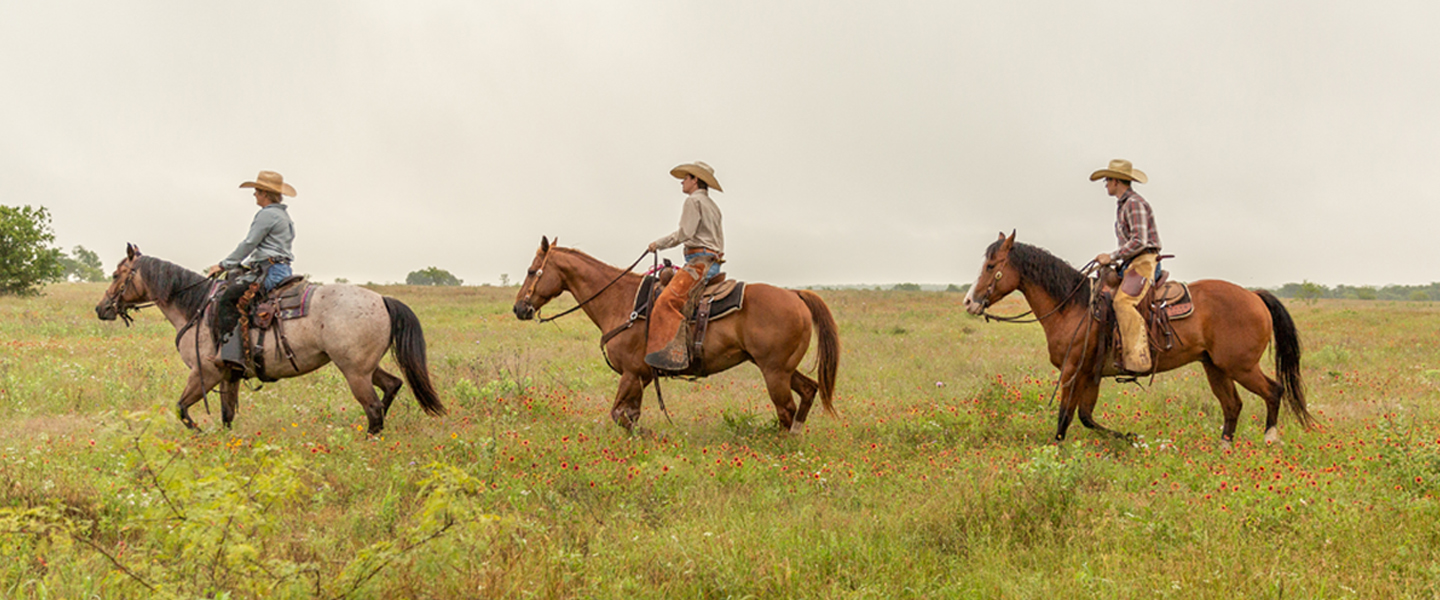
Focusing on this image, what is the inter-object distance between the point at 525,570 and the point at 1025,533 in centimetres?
318

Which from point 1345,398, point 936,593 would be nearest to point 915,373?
point 1345,398

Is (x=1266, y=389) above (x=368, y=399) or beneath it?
above

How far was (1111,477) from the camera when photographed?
586cm

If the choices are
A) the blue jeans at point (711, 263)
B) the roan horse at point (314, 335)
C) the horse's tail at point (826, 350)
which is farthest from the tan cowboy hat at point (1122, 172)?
the roan horse at point (314, 335)

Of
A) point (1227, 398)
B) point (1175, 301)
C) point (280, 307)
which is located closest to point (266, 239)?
point (280, 307)

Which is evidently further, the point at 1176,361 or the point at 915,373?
the point at 915,373

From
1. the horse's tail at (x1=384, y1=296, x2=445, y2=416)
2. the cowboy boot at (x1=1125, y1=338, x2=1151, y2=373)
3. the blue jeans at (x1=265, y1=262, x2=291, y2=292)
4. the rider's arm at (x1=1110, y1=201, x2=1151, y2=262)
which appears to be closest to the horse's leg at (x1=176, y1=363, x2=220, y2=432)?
the blue jeans at (x1=265, y1=262, x2=291, y2=292)

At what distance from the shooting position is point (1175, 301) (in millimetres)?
7328

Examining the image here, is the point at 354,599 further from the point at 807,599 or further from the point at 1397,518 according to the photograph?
the point at 1397,518

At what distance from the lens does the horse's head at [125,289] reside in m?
7.89

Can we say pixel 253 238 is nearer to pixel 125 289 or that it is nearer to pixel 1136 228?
pixel 125 289

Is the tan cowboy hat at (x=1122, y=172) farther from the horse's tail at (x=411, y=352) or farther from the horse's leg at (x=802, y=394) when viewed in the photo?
the horse's tail at (x=411, y=352)

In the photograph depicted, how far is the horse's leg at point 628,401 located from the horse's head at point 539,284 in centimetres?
134

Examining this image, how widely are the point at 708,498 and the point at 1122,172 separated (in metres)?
5.72
